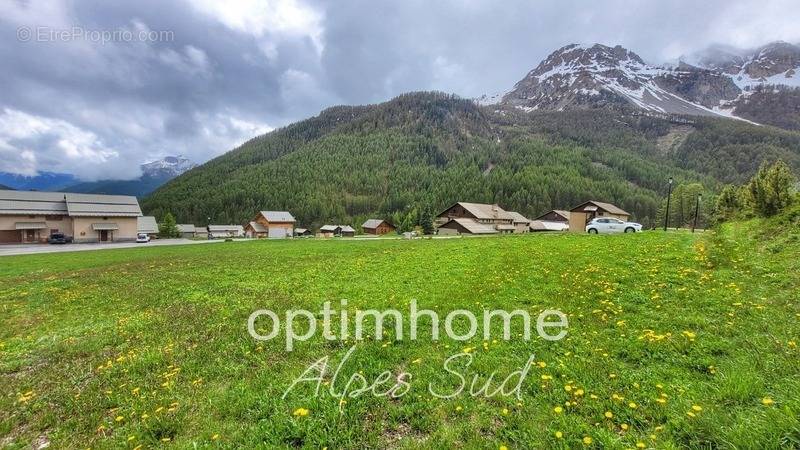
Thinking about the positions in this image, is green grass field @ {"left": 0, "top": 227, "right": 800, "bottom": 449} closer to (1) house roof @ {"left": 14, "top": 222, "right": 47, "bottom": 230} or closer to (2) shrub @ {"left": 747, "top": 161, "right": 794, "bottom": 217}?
(2) shrub @ {"left": 747, "top": 161, "right": 794, "bottom": 217}

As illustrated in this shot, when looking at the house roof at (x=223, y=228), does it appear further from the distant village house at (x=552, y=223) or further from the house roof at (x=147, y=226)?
the distant village house at (x=552, y=223)

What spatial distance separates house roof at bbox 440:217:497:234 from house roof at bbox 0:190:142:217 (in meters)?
78.8

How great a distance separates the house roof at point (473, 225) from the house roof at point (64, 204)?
78831mm

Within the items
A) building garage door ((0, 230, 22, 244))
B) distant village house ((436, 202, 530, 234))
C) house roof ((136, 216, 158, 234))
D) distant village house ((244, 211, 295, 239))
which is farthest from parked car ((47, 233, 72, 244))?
distant village house ((436, 202, 530, 234))

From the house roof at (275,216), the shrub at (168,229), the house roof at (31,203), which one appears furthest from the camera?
the shrub at (168,229)

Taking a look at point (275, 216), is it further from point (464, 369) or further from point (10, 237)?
point (464, 369)

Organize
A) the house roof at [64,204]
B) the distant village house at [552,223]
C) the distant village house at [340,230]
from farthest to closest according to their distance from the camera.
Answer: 1. the distant village house at [340,230]
2. the distant village house at [552,223]
3. the house roof at [64,204]

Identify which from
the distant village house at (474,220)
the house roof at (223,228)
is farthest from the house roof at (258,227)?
the distant village house at (474,220)

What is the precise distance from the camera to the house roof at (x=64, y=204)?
218ft

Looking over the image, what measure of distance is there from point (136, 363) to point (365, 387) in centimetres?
589

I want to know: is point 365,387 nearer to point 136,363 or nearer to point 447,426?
point 447,426

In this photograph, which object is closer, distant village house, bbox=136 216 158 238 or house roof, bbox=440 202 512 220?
house roof, bbox=440 202 512 220

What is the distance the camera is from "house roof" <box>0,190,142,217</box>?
2613 inches

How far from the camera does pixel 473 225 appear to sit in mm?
91312
